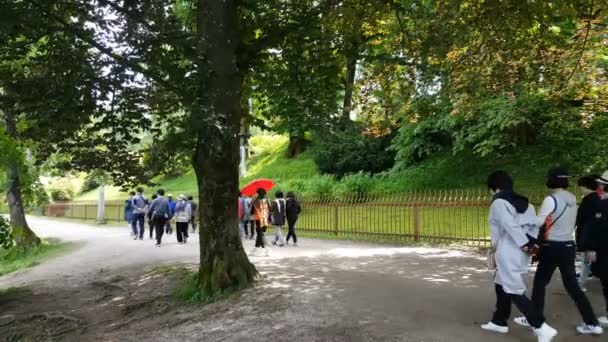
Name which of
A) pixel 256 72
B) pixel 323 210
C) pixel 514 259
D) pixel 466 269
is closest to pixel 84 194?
pixel 323 210

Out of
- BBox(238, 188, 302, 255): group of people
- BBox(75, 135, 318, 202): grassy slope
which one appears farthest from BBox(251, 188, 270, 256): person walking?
BBox(75, 135, 318, 202): grassy slope

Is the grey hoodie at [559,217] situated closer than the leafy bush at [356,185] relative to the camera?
Yes

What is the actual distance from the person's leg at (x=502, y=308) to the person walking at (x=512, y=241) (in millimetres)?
78

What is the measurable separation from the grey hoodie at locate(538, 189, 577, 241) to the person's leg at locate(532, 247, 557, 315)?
178mm

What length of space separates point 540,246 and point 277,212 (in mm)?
9101

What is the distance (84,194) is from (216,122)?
46.8 m

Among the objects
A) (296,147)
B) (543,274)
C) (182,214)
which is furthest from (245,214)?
(296,147)

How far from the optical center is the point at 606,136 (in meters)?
16.7

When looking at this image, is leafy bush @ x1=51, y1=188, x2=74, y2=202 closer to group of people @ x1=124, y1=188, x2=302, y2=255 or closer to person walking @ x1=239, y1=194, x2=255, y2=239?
group of people @ x1=124, y1=188, x2=302, y2=255

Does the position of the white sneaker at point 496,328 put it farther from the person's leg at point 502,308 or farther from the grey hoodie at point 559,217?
the grey hoodie at point 559,217

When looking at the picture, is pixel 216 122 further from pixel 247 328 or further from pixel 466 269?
pixel 466 269

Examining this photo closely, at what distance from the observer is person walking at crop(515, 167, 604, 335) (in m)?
5.37

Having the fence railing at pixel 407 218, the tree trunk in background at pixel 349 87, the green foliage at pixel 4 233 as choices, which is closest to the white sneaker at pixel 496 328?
the tree trunk in background at pixel 349 87

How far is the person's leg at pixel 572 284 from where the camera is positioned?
537 cm
